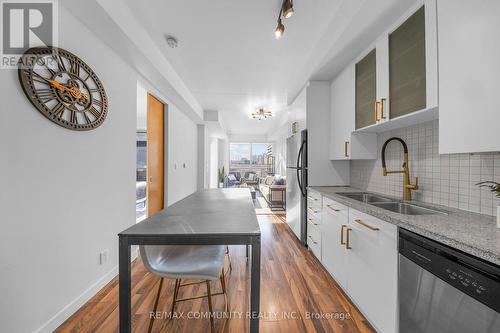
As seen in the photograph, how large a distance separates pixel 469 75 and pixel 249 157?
31.0 ft

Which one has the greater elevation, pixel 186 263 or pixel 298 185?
pixel 298 185

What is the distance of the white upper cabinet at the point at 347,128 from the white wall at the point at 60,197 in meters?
2.60

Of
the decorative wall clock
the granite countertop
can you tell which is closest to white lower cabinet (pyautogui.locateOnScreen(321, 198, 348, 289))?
the granite countertop

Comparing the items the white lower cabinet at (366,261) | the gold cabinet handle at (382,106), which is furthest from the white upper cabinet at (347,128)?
the white lower cabinet at (366,261)

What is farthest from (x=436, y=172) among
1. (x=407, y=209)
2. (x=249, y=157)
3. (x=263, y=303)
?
(x=249, y=157)

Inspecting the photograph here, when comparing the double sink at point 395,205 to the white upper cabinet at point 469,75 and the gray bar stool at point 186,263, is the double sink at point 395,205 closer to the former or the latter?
the white upper cabinet at point 469,75

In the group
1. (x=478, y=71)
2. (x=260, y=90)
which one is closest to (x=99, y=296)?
(x=478, y=71)

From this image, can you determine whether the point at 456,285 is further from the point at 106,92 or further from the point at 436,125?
the point at 106,92

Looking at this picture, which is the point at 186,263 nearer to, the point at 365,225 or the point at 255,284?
the point at 255,284

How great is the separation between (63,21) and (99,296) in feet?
7.60

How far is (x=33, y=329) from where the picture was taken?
1.30 metres

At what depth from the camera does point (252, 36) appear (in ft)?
7.48

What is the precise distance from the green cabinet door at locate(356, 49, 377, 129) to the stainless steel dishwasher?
4.12 feet

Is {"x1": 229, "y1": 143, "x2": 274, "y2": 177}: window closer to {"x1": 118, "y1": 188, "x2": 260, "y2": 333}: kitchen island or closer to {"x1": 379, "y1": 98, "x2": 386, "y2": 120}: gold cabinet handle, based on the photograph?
{"x1": 379, "y1": 98, "x2": 386, "y2": 120}: gold cabinet handle
